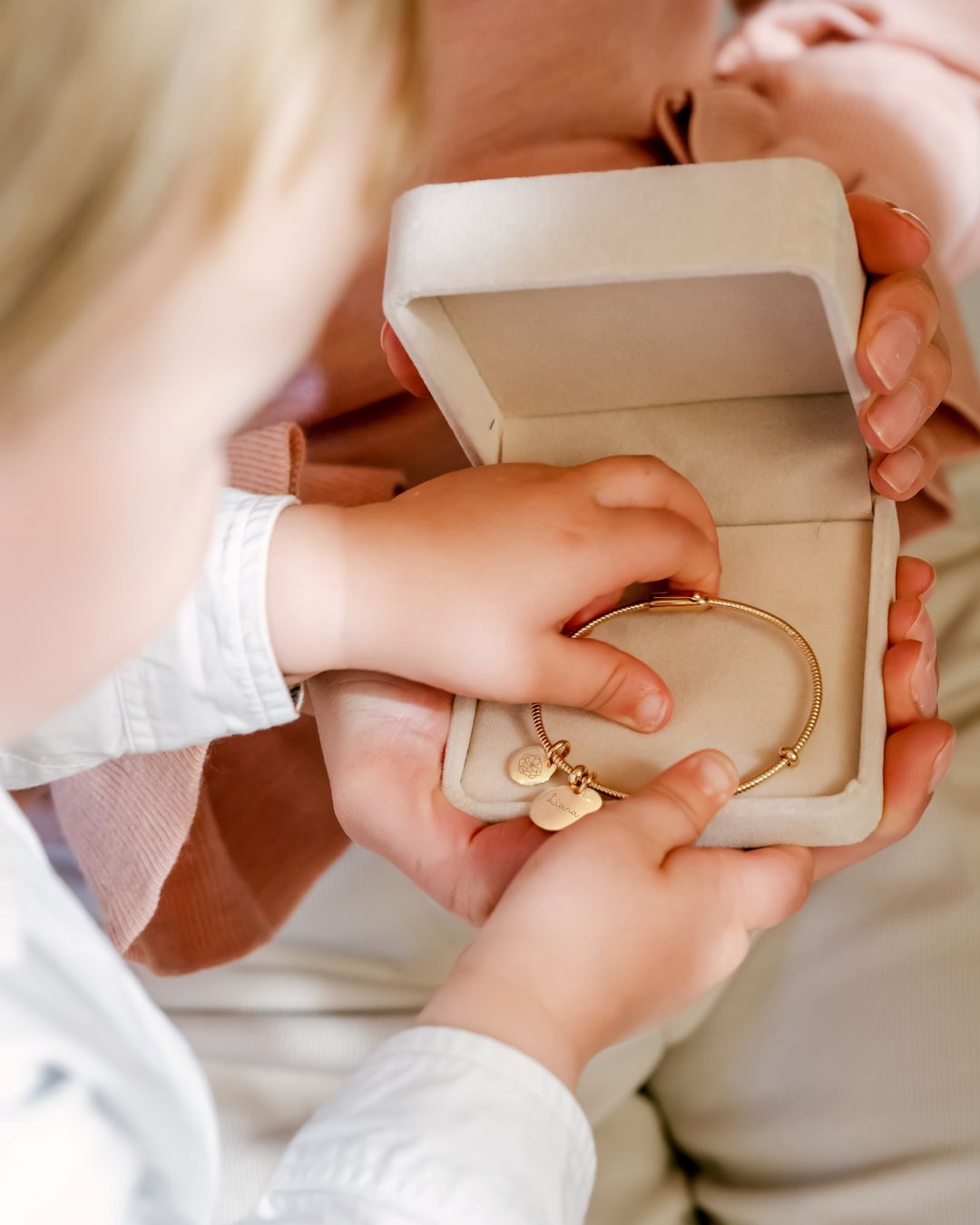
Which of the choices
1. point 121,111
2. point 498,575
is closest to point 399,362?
point 498,575

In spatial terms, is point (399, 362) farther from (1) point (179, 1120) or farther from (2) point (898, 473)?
(1) point (179, 1120)

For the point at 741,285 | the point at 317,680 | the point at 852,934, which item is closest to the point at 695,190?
the point at 741,285

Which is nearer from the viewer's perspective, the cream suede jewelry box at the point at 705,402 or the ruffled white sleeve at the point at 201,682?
the cream suede jewelry box at the point at 705,402

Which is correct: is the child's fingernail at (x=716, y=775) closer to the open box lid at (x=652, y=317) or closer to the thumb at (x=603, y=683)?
the thumb at (x=603, y=683)

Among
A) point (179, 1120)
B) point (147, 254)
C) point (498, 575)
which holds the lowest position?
point (179, 1120)

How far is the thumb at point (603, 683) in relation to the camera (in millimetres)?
556

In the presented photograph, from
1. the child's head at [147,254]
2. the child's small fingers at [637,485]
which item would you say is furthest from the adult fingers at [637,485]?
the child's head at [147,254]

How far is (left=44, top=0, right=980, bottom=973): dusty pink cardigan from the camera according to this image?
694 millimetres

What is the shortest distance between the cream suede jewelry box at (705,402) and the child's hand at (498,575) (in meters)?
0.02

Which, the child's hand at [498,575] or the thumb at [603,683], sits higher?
the child's hand at [498,575]

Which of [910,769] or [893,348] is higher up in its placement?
[893,348]

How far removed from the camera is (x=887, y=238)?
1.86 ft

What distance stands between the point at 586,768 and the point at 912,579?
0.18m

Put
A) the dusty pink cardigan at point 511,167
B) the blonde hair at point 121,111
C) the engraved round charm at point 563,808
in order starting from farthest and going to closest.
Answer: the dusty pink cardigan at point 511,167, the engraved round charm at point 563,808, the blonde hair at point 121,111
